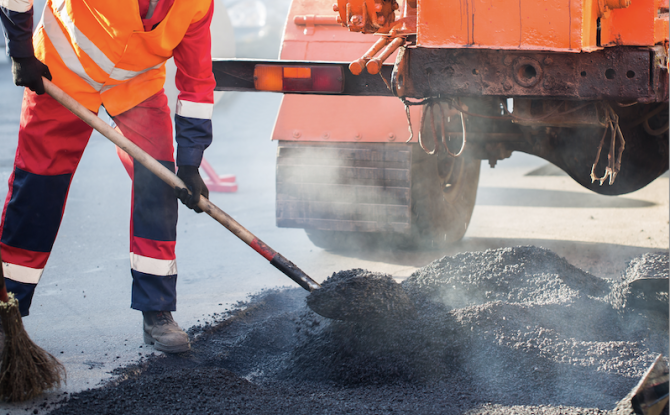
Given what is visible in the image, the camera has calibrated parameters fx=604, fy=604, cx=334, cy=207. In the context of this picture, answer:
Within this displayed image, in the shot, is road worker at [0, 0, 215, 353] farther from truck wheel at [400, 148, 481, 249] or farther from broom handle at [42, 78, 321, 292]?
truck wheel at [400, 148, 481, 249]

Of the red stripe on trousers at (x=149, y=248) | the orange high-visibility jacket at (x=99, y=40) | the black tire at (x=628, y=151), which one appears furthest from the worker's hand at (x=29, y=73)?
the black tire at (x=628, y=151)

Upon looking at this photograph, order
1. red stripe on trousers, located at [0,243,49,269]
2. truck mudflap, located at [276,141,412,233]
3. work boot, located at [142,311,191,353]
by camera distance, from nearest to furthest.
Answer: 1. red stripe on trousers, located at [0,243,49,269]
2. work boot, located at [142,311,191,353]
3. truck mudflap, located at [276,141,412,233]

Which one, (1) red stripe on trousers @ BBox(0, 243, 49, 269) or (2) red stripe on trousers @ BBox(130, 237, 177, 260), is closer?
(1) red stripe on trousers @ BBox(0, 243, 49, 269)

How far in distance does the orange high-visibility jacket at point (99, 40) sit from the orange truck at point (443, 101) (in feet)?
2.26

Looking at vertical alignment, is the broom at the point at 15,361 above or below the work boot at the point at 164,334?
above

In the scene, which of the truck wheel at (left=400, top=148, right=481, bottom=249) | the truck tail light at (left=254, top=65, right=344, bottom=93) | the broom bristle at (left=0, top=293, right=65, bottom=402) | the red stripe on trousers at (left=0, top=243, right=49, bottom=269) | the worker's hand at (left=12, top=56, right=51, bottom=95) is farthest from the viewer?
the truck wheel at (left=400, top=148, right=481, bottom=249)

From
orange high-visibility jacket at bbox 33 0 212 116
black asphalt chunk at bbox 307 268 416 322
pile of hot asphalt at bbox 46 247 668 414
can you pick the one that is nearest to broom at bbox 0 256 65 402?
pile of hot asphalt at bbox 46 247 668 414

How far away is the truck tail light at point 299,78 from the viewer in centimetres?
295

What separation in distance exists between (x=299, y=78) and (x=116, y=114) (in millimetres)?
921

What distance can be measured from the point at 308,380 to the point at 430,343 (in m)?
0.50

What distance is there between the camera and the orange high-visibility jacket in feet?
7.54

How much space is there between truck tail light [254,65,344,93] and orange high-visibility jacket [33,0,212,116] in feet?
2.05

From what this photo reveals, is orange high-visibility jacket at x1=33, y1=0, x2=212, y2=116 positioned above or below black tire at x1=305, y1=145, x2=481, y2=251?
above

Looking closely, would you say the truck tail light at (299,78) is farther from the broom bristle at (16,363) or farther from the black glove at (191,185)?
the broom bristle at (16,363)
